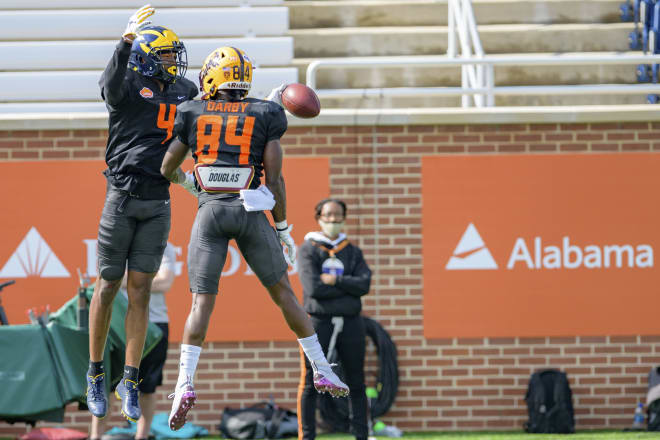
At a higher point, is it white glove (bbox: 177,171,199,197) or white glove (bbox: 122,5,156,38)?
white glove (bbox: 122,5,156,38)

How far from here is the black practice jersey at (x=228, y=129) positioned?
20.7ft

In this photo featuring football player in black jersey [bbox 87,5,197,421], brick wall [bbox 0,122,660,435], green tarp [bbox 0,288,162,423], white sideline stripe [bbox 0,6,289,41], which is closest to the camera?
football player in black jersey [bbox 87,5,197,421]

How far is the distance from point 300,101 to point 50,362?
3307 mm

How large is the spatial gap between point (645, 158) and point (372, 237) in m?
2.59

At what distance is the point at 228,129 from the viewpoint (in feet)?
20.6

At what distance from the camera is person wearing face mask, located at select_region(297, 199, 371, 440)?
909 centimetres

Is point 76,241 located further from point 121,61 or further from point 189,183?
point 121,61

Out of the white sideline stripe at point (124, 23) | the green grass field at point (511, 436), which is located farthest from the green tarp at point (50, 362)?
the white sideline stripe at point (124, 23)

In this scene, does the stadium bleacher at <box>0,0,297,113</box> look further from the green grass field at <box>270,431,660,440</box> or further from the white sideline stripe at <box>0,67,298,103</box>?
the green grass field at <box>270,431,660,440</box>

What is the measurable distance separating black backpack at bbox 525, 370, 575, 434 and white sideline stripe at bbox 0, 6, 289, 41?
4.33 m

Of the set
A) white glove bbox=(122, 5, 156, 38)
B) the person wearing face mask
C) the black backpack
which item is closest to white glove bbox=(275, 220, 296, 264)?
white glove bbox=(122, 5, 156, 38)

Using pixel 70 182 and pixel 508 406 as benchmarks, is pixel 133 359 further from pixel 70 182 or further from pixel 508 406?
pixel 508 406

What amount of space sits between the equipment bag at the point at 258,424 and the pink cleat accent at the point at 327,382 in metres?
3.55

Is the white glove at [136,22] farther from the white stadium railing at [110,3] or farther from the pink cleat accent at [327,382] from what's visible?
the white stadium railing at [110,3]
